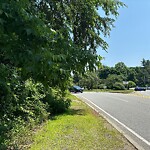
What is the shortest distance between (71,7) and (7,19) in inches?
342

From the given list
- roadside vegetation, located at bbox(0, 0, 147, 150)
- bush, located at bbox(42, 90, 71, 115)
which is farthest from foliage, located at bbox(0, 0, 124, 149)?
bush, located at bbox(42, 90, 71, 115)

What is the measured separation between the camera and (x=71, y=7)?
465 inches

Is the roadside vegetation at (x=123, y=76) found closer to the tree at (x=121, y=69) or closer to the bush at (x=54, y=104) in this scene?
the tree at (x=121, y=69)

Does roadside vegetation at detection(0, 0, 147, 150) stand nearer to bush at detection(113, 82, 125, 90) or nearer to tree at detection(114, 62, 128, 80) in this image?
bush at detection(113, 82, 125, 90)

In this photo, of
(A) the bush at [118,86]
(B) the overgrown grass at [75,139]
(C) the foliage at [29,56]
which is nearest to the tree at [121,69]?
(A) the bush at [118,86]

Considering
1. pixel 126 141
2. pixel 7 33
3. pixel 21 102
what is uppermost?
pixel 7 33

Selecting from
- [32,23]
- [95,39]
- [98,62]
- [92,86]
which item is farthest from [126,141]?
[92,86]

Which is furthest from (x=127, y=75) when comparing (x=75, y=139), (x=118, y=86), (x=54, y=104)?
(x=75, y=139)

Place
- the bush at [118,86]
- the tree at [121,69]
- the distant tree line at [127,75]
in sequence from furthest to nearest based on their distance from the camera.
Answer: the tree at [121,69], the distant tree line at [127,75], the bush at [118,86]

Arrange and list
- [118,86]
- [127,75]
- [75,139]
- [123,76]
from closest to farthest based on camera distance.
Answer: [75,139] → [118,86] → [123,76] → [127,75]

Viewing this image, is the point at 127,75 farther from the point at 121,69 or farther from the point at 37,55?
the point at 37,55

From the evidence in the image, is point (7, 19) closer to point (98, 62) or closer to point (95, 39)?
point (98, 62)

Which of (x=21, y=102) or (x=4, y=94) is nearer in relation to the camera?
(x=4, y=94)

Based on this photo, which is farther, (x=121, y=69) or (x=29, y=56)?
(x=121, y=69)
